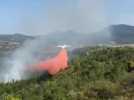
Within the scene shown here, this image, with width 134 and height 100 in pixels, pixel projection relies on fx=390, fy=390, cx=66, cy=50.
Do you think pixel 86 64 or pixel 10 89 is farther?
pixel 86 64

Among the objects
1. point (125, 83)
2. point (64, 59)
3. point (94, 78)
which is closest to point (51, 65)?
point (64, 59)

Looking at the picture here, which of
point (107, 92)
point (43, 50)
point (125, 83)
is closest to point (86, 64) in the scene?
point (125, 83)

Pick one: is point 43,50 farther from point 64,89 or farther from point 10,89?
point 64,89

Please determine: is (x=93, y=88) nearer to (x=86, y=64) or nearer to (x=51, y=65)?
(x=86, y=64)

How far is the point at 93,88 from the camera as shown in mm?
68312

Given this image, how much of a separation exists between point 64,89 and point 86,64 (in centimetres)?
4290

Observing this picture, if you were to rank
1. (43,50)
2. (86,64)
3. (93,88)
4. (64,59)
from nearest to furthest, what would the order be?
(93,88) → (86,64) → (64,59) → (43,50)

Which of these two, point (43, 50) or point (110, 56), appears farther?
point (43, 50)

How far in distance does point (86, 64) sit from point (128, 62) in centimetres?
1638

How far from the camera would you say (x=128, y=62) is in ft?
325

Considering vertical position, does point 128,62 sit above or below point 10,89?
above

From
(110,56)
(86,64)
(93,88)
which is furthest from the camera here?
(110,56)

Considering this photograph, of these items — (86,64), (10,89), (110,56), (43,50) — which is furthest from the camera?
(43,50)

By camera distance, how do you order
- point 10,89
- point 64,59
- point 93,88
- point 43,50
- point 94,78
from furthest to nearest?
point 43,50 < point 64,59 < point 10,89 < point 94,78 < point 93,88
